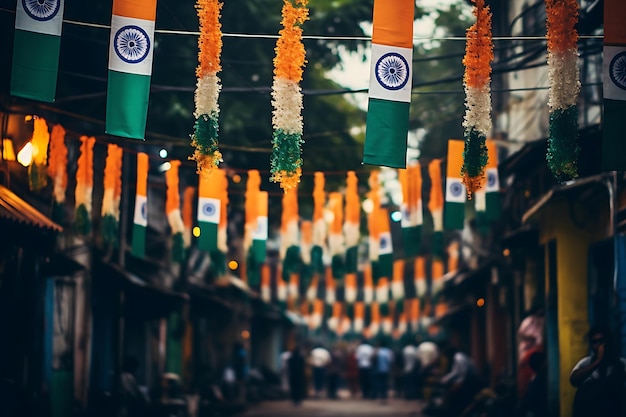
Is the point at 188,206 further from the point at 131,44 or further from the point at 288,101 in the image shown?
the point at 131,44

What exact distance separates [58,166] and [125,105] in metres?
5.38

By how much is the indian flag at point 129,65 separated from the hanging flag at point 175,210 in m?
6.99

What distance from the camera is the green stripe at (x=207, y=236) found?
18.1 meters

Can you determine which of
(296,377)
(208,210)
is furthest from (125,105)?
(296,377)

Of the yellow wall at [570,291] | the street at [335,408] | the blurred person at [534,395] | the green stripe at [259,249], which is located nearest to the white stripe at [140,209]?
the green stripe at [259,249]

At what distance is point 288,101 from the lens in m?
12.0

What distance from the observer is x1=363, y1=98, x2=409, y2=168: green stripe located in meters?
11.5

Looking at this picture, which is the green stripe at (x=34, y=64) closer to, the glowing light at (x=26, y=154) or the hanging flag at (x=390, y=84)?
the hanging flag at (x=390, y=84)

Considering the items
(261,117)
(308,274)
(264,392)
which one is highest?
(261,117)

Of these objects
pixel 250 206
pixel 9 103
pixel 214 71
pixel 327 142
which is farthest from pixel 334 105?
pixel 214 71

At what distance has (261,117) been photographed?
78.5 ft

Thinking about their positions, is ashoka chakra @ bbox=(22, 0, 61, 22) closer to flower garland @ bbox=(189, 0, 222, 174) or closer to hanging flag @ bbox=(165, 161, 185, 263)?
flower garland @ bbox=(189, 0, 222, 174)

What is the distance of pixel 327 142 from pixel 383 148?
47.4ft

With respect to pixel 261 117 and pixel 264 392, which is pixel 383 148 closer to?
pixel 261 117
